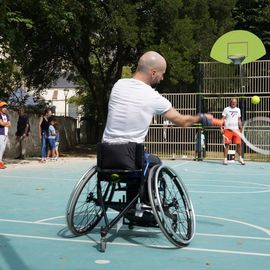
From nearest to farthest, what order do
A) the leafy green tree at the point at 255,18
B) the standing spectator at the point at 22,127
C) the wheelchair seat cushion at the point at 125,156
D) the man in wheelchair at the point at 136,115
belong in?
1. the wheelchair seat cushion at the point at 125,156
2. the man in wheelchair at the point at 136,115
3. the standing spectator at the point at 22,127
4. the leafy green tree at the point at 255,18

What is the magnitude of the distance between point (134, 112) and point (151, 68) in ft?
1.79

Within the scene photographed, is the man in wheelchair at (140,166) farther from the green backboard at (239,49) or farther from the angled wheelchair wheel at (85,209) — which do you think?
the green backboard at (239,49)

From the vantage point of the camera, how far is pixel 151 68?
588 centimetres

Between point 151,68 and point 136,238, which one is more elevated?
point 151,68

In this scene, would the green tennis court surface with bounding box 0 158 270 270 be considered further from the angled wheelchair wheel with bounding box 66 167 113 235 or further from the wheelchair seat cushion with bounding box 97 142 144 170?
the wheelchair seat cushion with bounding box 97 142 144 170

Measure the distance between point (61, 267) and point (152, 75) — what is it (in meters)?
2.30

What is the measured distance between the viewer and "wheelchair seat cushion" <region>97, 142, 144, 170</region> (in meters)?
5.59

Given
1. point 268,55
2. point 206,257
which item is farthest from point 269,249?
point 268,55

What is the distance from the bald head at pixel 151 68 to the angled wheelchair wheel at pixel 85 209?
1.17 m

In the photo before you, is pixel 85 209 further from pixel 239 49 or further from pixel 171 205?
pixel 239 49

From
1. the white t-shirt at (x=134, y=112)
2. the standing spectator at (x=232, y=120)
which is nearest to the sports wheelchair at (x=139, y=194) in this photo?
the white t-shirt at (x=134, y=112)

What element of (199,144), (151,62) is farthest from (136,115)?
(199,144)

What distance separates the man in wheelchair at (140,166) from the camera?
5.59 metres

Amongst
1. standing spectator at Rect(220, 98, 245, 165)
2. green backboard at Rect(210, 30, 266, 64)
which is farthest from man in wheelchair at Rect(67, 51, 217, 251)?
green backboard at Rect(210, 30, 266, 64)
